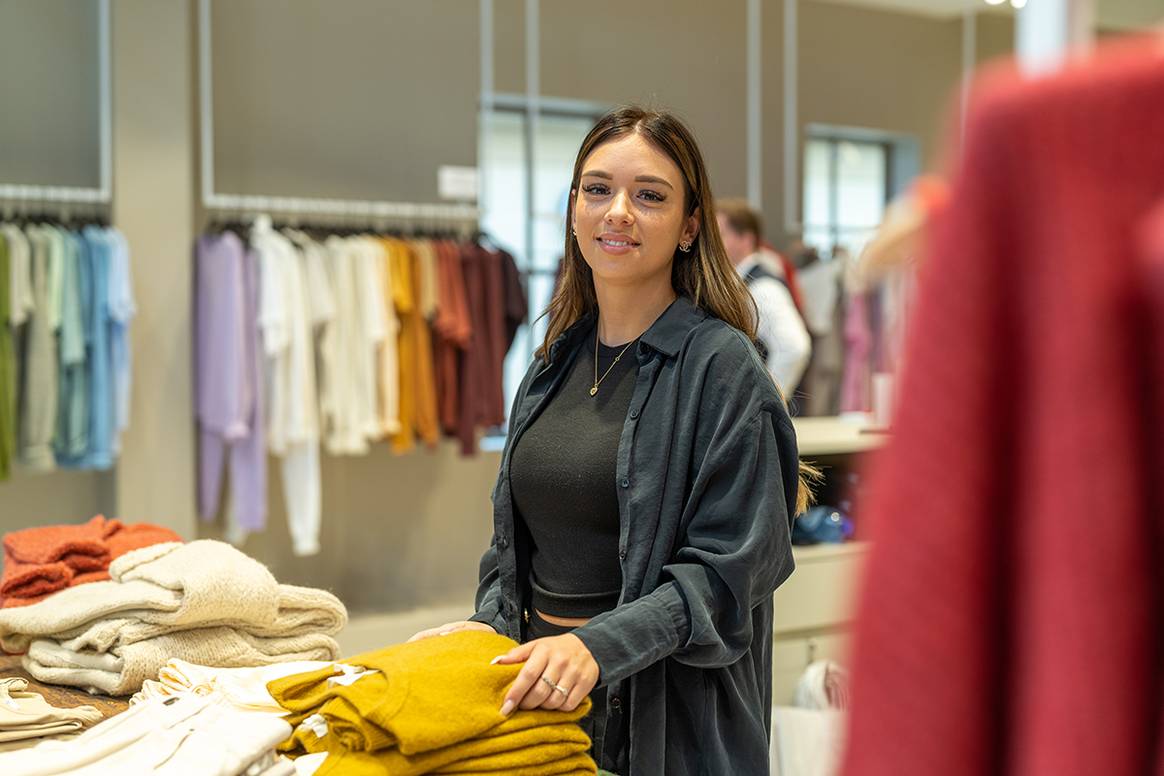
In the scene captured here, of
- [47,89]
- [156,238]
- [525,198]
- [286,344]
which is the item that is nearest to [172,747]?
[286,344]

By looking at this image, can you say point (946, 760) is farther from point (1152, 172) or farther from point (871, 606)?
point (1152, 172)

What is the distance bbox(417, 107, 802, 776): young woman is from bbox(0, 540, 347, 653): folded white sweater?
0.98ft

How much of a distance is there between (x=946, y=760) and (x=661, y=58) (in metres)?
6.86

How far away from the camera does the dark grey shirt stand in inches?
66.8

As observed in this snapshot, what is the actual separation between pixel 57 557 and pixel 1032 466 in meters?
1.95

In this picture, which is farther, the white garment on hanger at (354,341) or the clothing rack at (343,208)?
the clothing rack at (343,208)

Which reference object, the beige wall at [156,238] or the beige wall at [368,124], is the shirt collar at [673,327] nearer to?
the beige wall at [368,124]

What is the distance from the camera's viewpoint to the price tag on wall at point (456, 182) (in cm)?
642

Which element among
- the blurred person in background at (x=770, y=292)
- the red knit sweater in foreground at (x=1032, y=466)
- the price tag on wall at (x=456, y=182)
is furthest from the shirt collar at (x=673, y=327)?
the price tag on wall at (x=456, y=182)

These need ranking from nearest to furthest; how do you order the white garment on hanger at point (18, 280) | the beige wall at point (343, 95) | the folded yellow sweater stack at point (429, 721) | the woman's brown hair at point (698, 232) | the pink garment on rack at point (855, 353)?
1. the folded yellow sweater stack at point (429, 721)
2. the woman's brown hair at point (698, 232)
3. the white garment on hanger at point (18, 280)
4. the beige wall at point (343, 95)
5. the pink garment on rack at point (855, 353)

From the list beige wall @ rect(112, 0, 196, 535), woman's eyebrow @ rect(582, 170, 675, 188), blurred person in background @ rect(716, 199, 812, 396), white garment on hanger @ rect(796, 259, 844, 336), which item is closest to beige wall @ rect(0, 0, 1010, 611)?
beige wall @ rect(112, 0, 196, 535)

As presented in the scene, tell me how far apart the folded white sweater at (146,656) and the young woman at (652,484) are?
12.8 inches

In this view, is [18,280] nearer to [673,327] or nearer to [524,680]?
[673,327]

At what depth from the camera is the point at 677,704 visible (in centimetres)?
183
